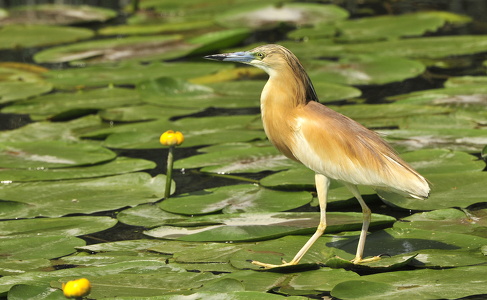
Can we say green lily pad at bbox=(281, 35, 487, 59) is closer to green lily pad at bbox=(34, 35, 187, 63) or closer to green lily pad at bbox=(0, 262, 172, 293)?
green lily pad at bbox=(34, 35, 187, 63)

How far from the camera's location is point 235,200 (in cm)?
392

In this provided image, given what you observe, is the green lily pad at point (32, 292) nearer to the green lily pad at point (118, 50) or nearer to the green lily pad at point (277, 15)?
the green lily pad at point (118, 50)

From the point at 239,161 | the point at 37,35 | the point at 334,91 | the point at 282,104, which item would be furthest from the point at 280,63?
the point at 37,35

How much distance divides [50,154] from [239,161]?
104cm

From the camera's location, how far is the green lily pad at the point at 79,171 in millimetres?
4344

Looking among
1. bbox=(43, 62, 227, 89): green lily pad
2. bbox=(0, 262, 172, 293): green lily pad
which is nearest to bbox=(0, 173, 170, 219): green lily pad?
bbox=(0, 262, 172, 293): green lily pad

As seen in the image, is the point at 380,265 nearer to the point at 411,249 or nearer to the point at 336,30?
the point at 411,249

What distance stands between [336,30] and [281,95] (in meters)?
4.79

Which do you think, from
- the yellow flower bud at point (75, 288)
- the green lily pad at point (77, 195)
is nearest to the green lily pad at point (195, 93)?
the green lily pad at point (77, 195)

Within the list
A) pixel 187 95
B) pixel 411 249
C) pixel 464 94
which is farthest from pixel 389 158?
pixel 187 95

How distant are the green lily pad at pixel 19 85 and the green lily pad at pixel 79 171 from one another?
1.74 m

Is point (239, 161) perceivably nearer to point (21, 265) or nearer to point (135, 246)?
point (135, 246)

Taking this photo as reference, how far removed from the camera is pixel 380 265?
10.1 feet

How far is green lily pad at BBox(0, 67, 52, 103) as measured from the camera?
6125 millimetres
